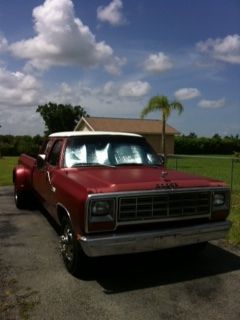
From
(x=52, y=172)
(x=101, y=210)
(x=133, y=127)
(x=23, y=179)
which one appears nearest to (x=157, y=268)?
(x=101, y=210)

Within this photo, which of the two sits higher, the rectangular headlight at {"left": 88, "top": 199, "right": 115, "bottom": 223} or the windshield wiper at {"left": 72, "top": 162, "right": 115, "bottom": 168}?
the windshield wiper at {"left": 72, "top": 162, "right": 115, "bottom": 168}

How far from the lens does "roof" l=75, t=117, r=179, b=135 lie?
149 ft

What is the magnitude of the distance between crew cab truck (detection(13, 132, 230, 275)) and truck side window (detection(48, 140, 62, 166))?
215mm

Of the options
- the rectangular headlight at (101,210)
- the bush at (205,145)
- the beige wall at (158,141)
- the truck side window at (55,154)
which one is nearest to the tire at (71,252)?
the rectangular headlight at (101,210)

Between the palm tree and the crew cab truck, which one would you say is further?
the palm tree

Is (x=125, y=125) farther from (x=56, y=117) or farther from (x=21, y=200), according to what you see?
(x=21, y=200)

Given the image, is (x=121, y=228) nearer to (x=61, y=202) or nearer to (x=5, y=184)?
(x=61, y=202)

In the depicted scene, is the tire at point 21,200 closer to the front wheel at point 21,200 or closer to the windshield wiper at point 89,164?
the front wheel at point 21,200

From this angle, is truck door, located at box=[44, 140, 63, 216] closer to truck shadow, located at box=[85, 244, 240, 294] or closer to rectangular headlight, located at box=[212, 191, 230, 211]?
truck shadow, located at box=[85, 244, 240, 294]

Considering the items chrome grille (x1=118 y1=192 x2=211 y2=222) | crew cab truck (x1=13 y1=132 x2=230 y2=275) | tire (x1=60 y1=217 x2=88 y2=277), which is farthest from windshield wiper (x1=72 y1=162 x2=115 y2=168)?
chrome grille (x1=118 y1=192 x2=211 y2=222)

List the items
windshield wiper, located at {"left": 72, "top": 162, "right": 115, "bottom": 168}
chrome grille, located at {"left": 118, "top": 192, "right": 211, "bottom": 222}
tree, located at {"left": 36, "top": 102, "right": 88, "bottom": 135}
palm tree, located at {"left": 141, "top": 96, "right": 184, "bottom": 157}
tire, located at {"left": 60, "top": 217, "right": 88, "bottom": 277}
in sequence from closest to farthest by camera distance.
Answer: chrome grille, located at {"left": 118, "top": 192, "right": 211, "bottom": 222} < tire, located at {"left": 60, "top": 217, "right": 88, "bottom": 277} < windshield wiper, located at {"left": 72, "top": 162, "right": 115, "bottom": 168} < palm tree, located at {"left": 141, "top": 96, "right": 184, "bottom": 157} < tree, located at {"left": 36, "top": 102, "right": 88, "bottom": 135}

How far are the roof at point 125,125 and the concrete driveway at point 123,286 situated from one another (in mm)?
38166

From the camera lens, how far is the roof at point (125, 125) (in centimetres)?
4541

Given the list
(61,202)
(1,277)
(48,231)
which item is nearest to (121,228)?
(61,202)
